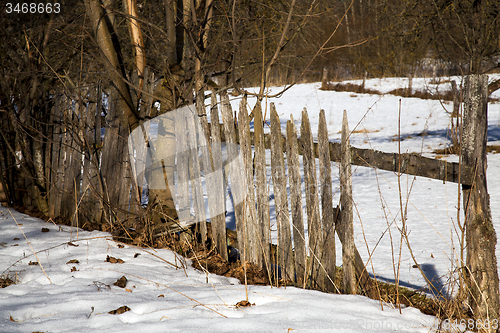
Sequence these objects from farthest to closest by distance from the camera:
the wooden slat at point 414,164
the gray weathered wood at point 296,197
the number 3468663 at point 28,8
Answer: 1. the number 3468663 at point 28,8
2. the gray weathered wood at point 296,197
3. the wooden slat at point 414,164

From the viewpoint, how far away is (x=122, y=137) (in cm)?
310

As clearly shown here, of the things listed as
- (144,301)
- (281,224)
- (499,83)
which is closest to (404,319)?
(281,224)

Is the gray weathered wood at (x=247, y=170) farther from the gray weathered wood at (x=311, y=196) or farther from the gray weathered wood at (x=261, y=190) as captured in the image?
the gray weathered wood at (x=311, y=196)

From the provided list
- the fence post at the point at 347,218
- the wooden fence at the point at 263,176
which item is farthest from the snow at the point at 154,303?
the wooden fence at the point at 263,176

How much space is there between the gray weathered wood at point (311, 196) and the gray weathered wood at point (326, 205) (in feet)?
0.13

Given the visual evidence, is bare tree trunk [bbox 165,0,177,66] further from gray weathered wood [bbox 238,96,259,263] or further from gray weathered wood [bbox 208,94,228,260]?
gray weathered wood [bbox 238,96,259,263]

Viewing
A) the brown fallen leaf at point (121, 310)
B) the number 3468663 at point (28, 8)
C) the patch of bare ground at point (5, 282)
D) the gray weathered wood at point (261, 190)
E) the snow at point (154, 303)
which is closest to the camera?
the snow at point (154, 303)

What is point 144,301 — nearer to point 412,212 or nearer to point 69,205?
point 69,205

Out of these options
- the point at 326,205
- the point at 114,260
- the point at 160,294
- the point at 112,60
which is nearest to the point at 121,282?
the point at 160,294

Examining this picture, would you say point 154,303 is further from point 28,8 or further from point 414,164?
point 28,8

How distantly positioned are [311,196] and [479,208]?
3.23ft

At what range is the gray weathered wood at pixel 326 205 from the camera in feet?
7.41

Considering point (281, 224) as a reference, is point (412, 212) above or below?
below

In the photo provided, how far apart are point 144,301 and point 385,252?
7.74 feet
